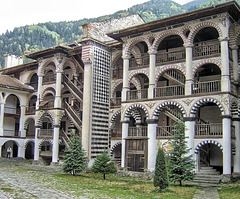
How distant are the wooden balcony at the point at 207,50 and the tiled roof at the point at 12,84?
17311 mm

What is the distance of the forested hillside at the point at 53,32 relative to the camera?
8446 cm

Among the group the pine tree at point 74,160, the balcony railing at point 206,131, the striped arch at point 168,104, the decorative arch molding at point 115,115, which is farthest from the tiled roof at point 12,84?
the balcony railing at point 206,131

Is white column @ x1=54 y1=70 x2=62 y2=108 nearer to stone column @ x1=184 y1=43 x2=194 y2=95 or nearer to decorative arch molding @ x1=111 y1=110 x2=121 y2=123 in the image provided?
decorative arch molding @ x1=111 y1=110 x2=121 y2=123

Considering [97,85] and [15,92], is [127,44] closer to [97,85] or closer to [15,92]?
[97,85]

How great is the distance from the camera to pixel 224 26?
19672mm

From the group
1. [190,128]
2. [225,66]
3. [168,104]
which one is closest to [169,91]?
[168,104]

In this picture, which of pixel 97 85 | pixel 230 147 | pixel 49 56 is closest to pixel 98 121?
pixel 97 85

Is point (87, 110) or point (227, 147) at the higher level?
point (87, 110)

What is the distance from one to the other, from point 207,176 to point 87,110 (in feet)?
31.8

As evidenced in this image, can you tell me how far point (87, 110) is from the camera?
24422mm

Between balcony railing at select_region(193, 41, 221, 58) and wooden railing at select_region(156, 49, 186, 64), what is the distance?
951 mm

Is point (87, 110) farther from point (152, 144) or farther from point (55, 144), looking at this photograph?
point (152, 144)

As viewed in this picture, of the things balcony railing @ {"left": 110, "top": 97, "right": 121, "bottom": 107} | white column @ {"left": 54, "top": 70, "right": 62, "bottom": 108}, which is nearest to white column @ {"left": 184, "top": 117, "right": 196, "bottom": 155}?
balcony railing @ {"left": 110, "top": 97, "right": 121, "bottom": 107}

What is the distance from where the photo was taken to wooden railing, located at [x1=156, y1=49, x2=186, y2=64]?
2225 centimetres
